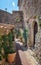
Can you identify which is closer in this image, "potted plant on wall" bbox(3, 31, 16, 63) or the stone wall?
"potted plant on wall" bbox(3, 31, 16, 63)

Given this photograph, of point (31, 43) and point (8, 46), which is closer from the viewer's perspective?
point (8, 46)

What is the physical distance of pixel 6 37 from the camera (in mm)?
4352

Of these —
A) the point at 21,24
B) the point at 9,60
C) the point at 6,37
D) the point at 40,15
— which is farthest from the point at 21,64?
the point at 21,24

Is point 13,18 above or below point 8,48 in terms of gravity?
below

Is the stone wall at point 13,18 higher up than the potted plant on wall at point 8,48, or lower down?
lower down

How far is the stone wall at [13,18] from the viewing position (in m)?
15.9

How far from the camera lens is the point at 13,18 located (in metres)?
16.4

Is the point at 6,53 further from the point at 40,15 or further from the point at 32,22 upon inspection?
the point at 32,22

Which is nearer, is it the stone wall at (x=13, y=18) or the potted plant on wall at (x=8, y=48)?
the potted plant on wall at (x=8, y=48)

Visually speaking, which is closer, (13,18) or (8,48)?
(8,48)

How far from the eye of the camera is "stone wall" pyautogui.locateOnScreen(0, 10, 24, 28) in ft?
52.1

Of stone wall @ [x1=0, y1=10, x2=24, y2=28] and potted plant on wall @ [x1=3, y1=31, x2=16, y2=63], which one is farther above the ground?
potted plant on wall @ [x1=3, y1=31, x2=16, y2=63]

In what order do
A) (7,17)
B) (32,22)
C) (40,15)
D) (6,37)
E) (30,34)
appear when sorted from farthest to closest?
(7,17) < (30,34) < (32,22) < (40,15) < (6,37)

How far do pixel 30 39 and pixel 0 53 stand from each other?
23.4 ft
